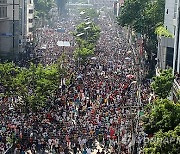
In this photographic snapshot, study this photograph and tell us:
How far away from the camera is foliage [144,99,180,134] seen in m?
23.0

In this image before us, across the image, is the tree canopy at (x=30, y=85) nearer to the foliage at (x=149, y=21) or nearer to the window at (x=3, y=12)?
the foliage at (x=149, y=21)

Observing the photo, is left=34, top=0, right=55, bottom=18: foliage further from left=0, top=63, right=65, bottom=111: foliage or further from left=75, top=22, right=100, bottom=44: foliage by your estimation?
left=0, top=63, right=65, bottom=111: foliage

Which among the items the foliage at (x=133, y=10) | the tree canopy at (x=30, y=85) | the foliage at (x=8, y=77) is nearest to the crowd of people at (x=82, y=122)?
the tree canopy at (x=30, y=85)

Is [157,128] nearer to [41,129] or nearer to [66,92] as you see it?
[41,129]

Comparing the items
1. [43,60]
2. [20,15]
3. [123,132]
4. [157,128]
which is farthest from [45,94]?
[20,15]

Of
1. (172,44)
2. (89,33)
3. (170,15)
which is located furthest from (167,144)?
(89,33)

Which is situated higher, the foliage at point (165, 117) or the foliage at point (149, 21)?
the foliage at point (149, 21)

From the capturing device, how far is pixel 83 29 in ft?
288

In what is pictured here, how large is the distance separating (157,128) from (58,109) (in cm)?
1466

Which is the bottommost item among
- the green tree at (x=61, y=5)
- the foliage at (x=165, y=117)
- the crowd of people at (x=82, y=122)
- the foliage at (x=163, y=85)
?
the crowd of people at (x=82, y=122)

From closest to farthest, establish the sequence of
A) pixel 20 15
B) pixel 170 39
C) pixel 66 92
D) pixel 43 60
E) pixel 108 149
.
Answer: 1. pixel 108 149
2. pixel 66 92
3. pixel 170 39
4. pixel 43 60
5. pixel 20 15

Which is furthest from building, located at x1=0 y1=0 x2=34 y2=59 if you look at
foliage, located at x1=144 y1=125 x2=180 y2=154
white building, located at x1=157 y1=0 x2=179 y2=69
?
foliage, located at x1=144 y1=125 x2=180 y2=154

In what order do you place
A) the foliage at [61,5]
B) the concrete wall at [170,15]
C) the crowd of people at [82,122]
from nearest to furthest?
the crowd of people at [82,122], the concrete wall at [170,15], the foliage at [61,5]

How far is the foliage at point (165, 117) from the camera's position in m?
23.0
